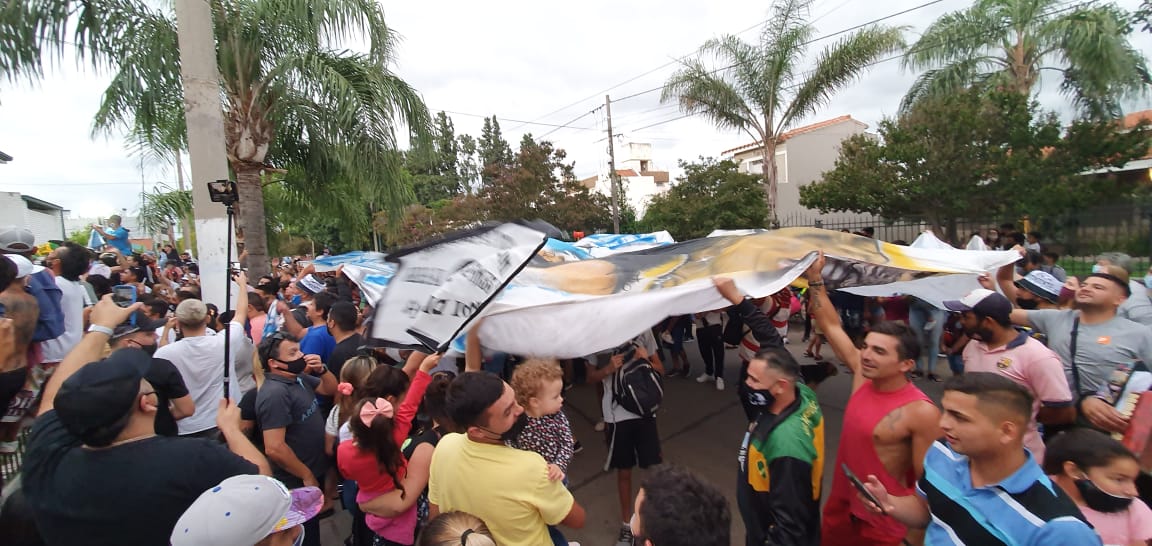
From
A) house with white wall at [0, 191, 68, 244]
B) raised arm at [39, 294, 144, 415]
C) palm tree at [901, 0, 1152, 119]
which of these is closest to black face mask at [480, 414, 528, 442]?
raised arm at [39, 294, 144, 415]

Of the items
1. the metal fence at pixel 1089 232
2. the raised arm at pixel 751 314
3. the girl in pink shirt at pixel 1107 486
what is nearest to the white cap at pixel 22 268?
the raised arm at pixel 751 314

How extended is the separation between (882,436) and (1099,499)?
26.6 inches

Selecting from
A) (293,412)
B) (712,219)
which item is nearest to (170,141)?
(293,412)

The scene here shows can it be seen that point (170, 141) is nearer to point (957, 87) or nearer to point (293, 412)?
point (293, 412)

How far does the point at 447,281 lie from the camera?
2344 millimetres

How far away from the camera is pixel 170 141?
8.76 meters

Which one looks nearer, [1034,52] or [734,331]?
[734,331]

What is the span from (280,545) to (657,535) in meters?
1.17

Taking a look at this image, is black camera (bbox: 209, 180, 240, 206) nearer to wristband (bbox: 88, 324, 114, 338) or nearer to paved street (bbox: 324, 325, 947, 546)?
wristband (bbox: 88, 324, 114, 338)

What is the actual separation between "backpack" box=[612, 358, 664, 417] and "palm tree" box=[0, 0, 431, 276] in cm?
652

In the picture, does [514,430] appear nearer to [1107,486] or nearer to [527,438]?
[527,438]

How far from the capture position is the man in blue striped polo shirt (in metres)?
1.47

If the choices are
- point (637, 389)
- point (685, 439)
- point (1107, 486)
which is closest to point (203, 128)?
point (637, 389)

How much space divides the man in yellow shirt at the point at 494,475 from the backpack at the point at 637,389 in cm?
131
